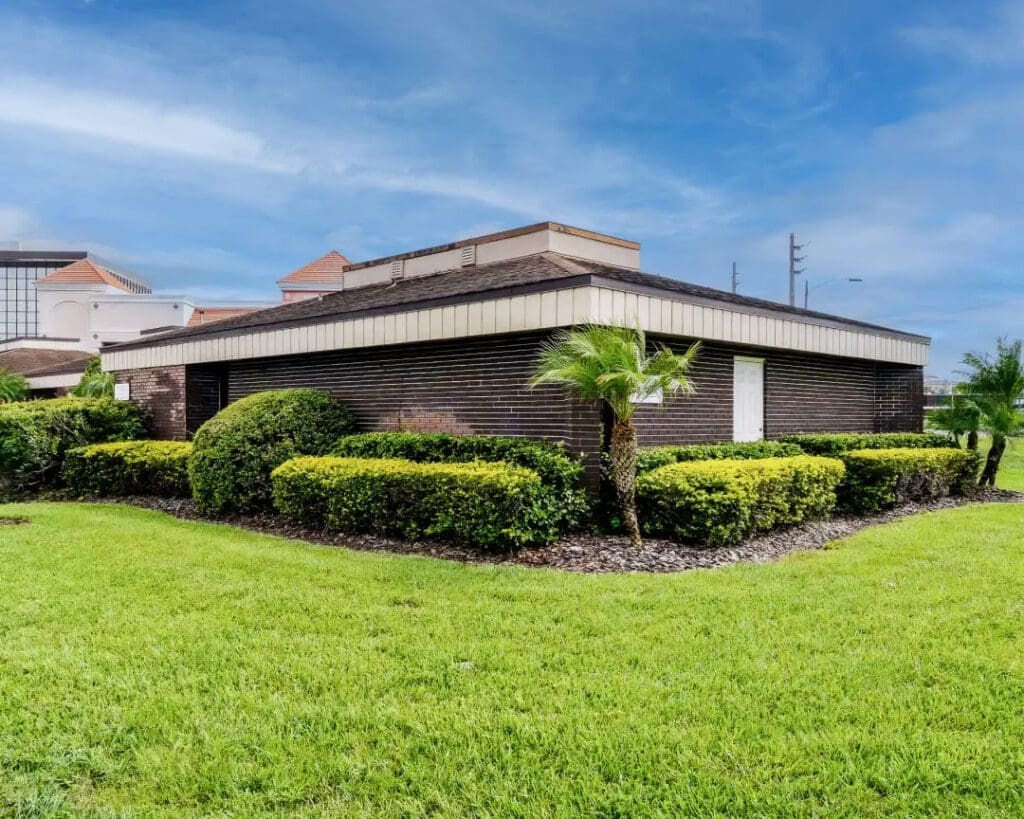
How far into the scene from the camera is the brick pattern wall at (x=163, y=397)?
46.5ft

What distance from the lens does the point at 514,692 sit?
3664mm

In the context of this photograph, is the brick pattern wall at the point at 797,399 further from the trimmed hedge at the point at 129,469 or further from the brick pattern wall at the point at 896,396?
the trimmed hedge at the point at 129,469

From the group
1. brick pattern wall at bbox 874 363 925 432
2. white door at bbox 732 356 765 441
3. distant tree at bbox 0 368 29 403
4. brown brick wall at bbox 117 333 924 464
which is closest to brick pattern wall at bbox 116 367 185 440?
brown brick wall at bbox 117 333 924 464

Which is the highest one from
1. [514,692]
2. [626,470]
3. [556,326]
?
[556,326]

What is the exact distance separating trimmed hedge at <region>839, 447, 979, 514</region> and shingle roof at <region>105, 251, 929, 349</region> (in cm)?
263

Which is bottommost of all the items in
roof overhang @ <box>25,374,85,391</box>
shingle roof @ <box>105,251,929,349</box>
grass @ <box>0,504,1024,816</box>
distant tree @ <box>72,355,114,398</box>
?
grass @ <box>0,504,1024,816</box>

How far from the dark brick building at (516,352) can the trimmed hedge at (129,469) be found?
1.50 m

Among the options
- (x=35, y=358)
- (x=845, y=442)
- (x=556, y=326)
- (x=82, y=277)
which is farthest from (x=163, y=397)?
(x=82, y=277)

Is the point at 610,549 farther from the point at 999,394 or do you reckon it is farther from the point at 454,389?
the point at 999,394

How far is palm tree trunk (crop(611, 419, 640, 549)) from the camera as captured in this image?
7441mm

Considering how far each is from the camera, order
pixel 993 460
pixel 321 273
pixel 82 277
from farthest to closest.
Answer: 1. pixel 82 277
2. pixel 321 273
3. pixel 993 460

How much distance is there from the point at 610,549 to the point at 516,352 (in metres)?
2.90

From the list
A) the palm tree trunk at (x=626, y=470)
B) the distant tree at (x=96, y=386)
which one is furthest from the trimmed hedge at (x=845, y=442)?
the distant tree at (x=96, y=386)

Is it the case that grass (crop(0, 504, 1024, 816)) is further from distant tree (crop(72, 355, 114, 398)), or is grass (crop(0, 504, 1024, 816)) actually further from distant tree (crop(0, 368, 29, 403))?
distant tree (crop(0, 368, 29, 403))
